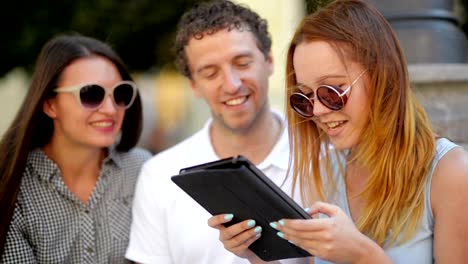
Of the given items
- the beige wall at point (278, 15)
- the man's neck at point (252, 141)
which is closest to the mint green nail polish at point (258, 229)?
the man's neck at point (252, 141)

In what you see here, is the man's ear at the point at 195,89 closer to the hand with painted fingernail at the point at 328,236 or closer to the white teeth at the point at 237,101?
the white teeth at the point at 237,101

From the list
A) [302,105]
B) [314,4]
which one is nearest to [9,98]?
Answer: [314,4]

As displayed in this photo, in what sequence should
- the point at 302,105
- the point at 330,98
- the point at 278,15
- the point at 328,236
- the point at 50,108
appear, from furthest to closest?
the point at 278,15
the point at 50,108
the point at 302,105
the point at 330,98
the point at 328,236

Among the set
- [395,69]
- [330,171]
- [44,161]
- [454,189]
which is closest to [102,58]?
[44,161]

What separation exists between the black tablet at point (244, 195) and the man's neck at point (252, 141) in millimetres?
908

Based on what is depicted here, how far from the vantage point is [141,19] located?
1068 cm

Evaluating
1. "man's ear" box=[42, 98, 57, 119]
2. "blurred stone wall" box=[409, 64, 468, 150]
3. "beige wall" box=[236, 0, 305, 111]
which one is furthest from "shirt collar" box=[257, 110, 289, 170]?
"beige wall" box=[236, 0, 305, 111]

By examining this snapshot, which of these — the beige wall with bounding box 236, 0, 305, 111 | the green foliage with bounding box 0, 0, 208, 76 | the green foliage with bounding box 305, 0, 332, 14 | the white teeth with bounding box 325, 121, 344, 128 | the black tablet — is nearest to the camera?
the black tablet

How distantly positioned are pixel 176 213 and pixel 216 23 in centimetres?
88

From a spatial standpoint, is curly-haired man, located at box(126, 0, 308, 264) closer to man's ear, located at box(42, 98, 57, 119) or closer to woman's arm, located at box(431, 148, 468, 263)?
man's ear, located at box(42, 98, 57, 119)

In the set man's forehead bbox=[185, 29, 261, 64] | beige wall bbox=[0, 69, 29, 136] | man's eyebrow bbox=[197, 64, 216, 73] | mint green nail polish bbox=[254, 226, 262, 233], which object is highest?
man's forehead bbox=[185, 29, 261, 64]

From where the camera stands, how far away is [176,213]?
305cm

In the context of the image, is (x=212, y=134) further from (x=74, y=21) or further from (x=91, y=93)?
(x=74, y=21)

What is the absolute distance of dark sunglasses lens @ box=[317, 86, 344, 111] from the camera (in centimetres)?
218
